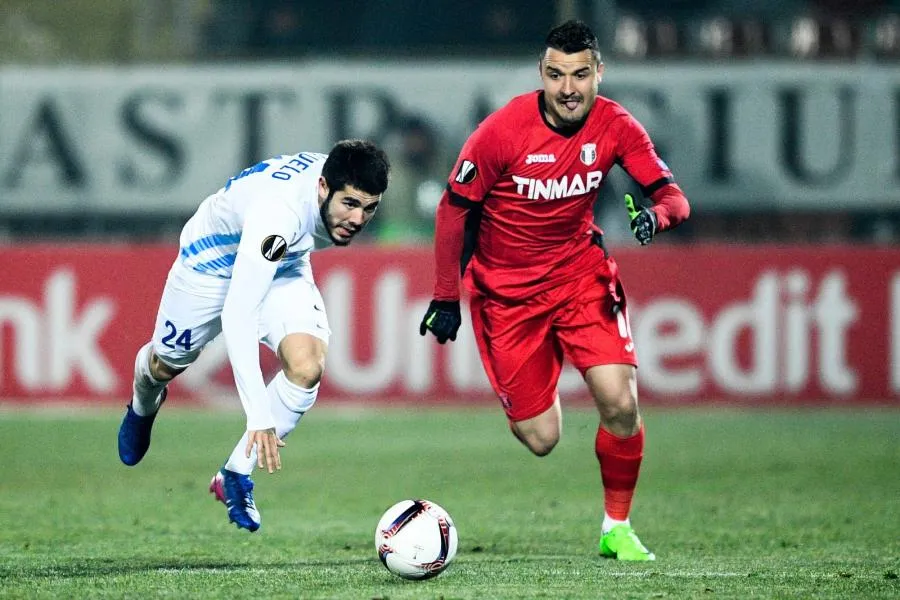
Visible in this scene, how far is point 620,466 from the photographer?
24.7ft

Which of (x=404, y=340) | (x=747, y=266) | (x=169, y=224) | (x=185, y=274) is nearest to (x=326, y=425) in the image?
(x=404, y=340)

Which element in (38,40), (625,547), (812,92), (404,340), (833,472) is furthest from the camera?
(38,40)

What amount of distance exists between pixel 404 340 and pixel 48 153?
5025 mm

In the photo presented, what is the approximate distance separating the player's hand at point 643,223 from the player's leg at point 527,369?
0.96m

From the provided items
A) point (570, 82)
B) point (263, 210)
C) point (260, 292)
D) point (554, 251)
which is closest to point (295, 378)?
point (260, 292)

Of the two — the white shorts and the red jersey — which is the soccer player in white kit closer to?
the white shorts

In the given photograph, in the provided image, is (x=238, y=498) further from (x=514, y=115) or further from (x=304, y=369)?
(x=514, y=115)

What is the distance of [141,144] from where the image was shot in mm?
18078

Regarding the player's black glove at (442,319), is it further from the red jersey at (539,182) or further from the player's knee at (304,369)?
the player's knee at (304,369)

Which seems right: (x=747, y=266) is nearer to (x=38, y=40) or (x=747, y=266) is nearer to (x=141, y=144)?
(x=141, y=144)

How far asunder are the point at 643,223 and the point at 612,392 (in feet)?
2.96

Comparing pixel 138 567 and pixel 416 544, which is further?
pixel 138 567

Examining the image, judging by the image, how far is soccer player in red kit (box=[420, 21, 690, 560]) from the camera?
7285 mm

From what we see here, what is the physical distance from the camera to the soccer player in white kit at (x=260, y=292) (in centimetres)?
651
